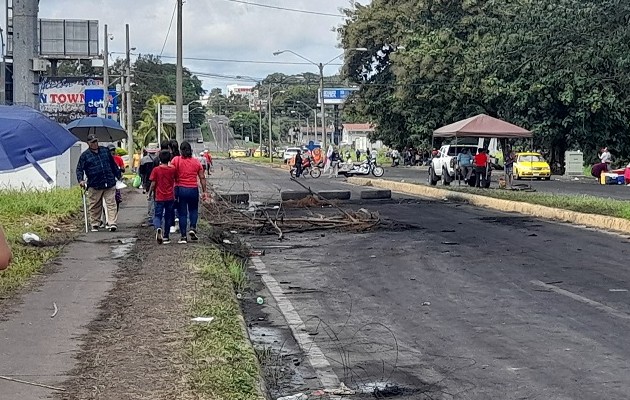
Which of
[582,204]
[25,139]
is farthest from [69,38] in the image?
[25,139]

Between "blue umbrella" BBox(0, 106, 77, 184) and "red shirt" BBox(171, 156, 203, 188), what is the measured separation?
7.87 m

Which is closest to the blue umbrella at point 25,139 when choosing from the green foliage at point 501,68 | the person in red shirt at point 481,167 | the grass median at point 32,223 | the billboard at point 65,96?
the grass median at point 32,223

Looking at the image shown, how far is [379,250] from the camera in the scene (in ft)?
55.0

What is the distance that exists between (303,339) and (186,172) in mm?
7001

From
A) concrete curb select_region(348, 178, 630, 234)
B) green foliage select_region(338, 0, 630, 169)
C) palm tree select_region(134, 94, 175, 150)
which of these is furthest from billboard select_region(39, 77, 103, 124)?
concrete curb select_region(348, 178, 630, 234)

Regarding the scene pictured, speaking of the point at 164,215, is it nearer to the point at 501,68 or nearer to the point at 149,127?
the point at 501,68

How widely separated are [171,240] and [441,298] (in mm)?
6647

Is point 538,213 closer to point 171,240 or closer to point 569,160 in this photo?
point 171,240

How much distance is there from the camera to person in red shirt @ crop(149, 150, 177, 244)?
1605 centimetres

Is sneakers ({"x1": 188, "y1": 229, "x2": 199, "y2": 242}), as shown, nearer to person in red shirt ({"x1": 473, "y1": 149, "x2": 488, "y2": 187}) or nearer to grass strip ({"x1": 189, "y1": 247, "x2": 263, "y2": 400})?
grass strip ({"x1": 189, "y1": 247, "x2": 263, "y2": 400})

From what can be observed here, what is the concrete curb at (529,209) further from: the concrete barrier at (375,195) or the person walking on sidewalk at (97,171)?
the person walking on sidewalk at (97,171)

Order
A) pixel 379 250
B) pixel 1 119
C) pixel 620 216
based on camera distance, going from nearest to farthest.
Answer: pixel 1 119
pixel 379 250
pixel 620 216

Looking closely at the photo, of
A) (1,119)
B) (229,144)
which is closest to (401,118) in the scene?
(1,119)

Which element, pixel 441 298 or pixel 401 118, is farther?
pixel 401 118
